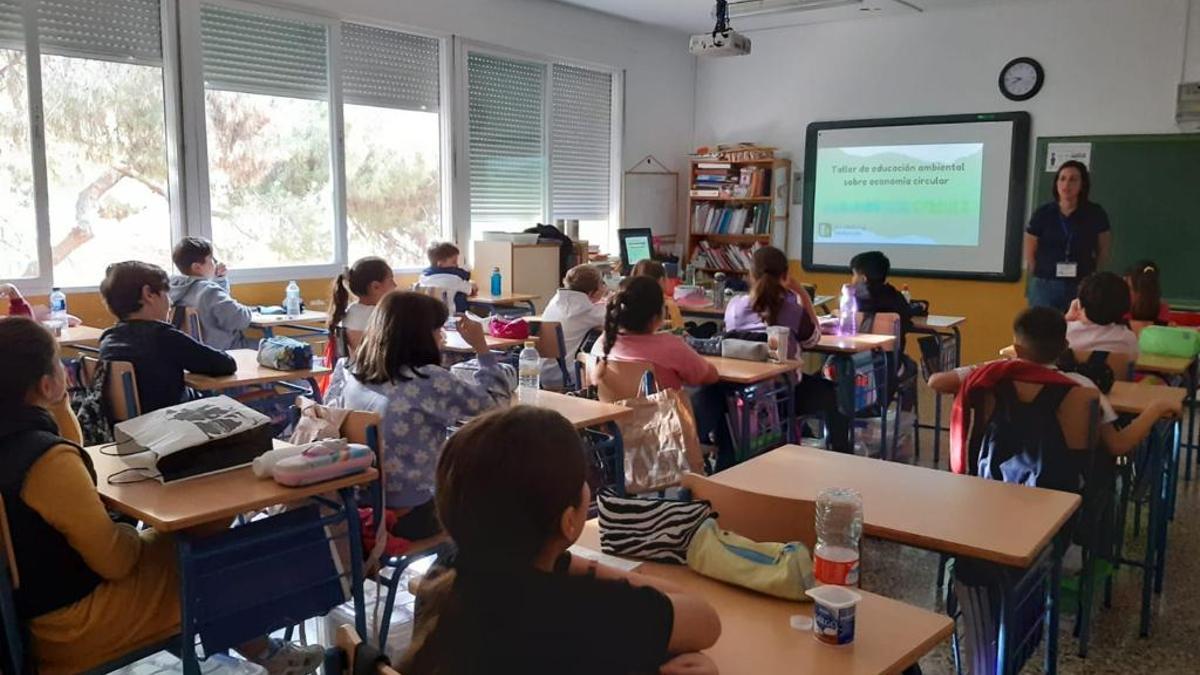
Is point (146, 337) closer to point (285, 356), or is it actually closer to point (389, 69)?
point (285, 356)

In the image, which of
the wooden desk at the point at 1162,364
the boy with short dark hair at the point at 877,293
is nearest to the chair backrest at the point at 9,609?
the wooden desk at the point at 1162,364

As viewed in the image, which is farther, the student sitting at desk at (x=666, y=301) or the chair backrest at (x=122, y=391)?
the student sitting at desk at (x=666, y=301)

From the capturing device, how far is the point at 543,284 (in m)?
7.52

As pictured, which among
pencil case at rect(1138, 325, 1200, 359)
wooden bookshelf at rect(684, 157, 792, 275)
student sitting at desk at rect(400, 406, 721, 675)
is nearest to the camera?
student sitting at desk at rect(400, 406, 721, 675)

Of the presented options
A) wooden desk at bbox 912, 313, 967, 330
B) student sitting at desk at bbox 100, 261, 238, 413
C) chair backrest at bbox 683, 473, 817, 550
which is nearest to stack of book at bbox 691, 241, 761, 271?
wooden desk at bbox 912, 313, 967, 330

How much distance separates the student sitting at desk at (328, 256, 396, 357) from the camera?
469cm

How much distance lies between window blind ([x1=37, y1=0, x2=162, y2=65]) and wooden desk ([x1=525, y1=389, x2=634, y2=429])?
12.1ft

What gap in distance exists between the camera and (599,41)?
8.50 m

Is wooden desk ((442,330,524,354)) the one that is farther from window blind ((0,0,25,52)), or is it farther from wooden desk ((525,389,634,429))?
window blind ((0,0,25,52))

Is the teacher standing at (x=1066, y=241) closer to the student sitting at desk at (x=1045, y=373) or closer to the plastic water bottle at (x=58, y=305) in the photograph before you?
the student sitting at desk at (x=1045, y=373)

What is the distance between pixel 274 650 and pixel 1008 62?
7.42 m

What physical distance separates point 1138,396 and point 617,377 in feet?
6.46

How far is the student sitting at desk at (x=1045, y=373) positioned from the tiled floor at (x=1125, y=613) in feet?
2.41

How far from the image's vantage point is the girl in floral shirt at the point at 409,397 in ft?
9.32
